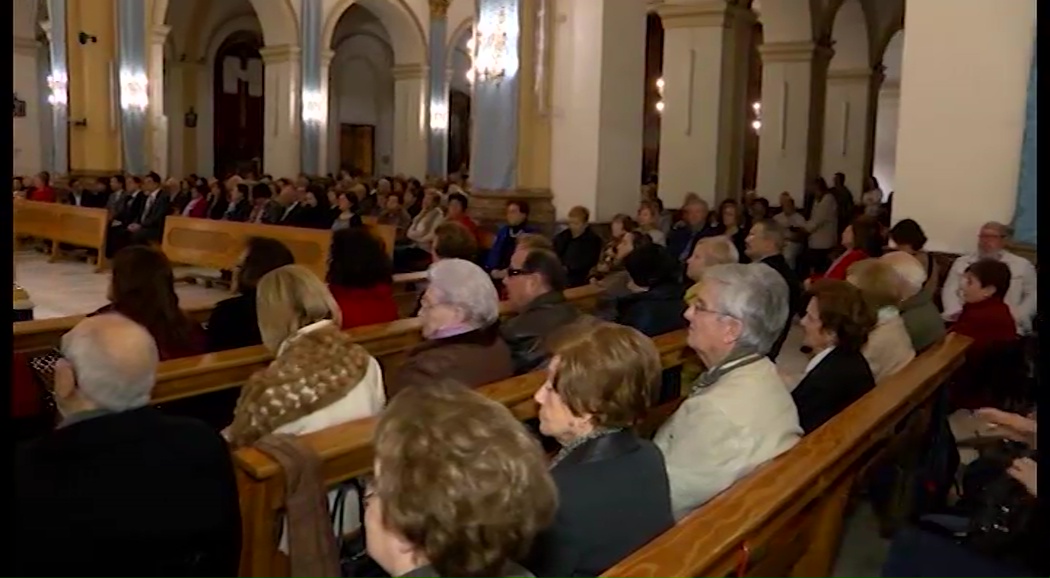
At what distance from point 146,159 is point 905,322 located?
13034mm

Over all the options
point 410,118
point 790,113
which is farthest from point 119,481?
point 410,118

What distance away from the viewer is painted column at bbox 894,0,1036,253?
6.51 m

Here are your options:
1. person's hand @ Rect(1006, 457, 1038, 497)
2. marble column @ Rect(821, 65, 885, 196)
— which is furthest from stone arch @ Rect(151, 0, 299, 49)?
person's hand @ Rect(1006, 457, 1038, 497)

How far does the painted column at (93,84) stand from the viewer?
48.0ft

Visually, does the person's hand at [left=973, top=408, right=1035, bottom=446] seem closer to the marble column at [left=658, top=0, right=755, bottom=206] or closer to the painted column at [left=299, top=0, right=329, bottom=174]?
the marble column at [left=658, top=0, right=755, bottom=206]

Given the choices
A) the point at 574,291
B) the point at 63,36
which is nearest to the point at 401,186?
the point at 63,36

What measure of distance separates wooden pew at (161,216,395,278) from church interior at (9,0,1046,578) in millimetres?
48

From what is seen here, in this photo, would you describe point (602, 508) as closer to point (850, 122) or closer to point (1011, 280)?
point (1011, 280)

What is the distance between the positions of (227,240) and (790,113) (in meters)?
7.22

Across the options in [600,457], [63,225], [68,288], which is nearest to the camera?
[600,457]

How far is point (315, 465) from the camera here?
2395mm

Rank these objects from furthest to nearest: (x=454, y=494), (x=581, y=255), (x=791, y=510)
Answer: (x=581, y=255) < (x=791, y=510) < (x=454, y=494)

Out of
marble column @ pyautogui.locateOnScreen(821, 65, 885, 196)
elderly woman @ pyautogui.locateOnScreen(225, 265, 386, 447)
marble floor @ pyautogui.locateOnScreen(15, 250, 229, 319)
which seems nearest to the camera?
elderly woman @ pyautogui.locateOnScreen(225, 265, 386, 447)

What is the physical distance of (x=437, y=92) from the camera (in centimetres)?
1958
